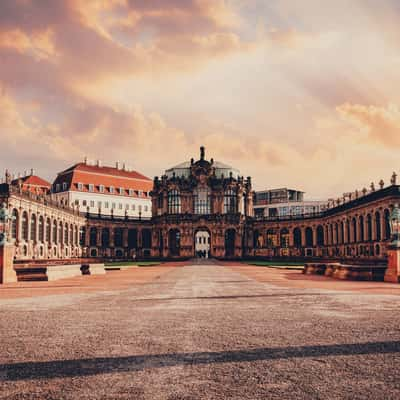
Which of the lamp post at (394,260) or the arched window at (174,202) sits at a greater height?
the arched window at (174,202)

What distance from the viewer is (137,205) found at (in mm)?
141125

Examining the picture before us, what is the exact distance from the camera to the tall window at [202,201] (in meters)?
117

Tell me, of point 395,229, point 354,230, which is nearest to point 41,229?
point 354,230

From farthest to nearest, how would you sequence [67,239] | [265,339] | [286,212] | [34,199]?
[286,212], [67,239], [34,199], [265,339]

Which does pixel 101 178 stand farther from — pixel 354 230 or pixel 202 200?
pixel 354 230

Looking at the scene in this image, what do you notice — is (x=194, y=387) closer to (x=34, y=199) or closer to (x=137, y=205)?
(x=34, y=199)

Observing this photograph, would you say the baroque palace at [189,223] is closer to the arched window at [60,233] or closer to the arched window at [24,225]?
the arched window at [60,233]

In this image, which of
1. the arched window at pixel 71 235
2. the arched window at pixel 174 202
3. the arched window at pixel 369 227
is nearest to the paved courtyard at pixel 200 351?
the arched window at pixel 369 227

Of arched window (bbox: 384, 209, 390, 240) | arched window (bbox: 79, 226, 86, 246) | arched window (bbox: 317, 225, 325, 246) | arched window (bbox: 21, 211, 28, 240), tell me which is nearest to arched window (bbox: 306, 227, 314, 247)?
arched window (bbox: 317, 225, 325, 246)

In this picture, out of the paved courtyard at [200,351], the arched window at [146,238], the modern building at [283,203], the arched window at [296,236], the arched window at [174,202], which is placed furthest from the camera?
the modern building at [283,203]

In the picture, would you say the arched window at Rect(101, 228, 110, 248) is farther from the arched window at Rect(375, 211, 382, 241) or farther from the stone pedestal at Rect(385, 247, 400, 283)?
the stone pedestal at Rect(385, 247, 400, 283)

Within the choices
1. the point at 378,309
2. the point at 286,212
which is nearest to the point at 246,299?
the point at 378,309

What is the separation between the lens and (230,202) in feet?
385

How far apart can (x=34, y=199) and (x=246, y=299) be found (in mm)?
67221
